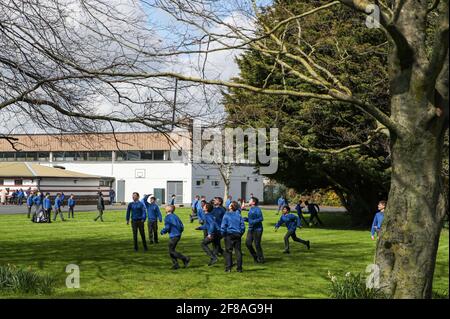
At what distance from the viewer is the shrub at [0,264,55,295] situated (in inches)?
445

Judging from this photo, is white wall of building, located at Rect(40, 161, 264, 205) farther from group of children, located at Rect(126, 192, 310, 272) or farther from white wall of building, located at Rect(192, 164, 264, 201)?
group of children, located at Rect(126, 192, 310, 272)

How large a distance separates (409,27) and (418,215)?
2.89m

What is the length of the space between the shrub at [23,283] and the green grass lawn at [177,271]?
334 mm

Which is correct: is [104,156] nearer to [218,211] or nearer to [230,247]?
[218,211]

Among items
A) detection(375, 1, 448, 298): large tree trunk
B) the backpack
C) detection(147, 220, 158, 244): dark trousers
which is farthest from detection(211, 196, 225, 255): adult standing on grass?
the backpack

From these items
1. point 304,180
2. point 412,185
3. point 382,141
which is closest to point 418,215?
point 412,185

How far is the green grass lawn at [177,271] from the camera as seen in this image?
12.1 metres

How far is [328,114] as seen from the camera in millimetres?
28781

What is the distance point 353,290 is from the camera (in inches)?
408

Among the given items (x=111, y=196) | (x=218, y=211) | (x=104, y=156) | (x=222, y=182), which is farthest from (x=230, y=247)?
(x=222, y=182)

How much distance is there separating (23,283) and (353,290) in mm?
5844

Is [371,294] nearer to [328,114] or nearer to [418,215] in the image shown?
[418,215]

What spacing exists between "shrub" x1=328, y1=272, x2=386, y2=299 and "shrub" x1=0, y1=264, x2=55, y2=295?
17.0 feet

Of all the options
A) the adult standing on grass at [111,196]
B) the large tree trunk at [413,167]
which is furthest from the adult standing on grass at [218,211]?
the adult standing on grass at [111,196]
